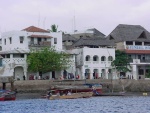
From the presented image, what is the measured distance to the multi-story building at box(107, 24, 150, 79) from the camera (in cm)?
11381

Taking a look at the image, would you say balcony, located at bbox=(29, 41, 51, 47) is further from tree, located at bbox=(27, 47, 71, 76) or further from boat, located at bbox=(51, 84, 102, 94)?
boat, located at bbox=(51, 84, 102, 94)

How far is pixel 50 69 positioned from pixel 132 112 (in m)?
43.4

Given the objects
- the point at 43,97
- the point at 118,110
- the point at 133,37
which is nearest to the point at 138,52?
the point at 133,37

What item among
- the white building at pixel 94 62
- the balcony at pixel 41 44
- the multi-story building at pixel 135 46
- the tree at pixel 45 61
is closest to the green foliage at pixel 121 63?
the white building at pixel 94 62

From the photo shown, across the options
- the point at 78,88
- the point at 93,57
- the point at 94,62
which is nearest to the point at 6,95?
the point at 78,88

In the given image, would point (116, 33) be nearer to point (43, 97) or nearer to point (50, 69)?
point (50, 69)

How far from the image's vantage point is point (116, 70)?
111 meters

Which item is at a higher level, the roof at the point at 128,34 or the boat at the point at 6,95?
the roof at the point at 128,34

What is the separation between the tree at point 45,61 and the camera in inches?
3963

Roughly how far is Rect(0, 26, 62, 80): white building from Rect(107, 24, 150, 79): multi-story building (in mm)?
14277

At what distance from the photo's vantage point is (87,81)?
99625 mm

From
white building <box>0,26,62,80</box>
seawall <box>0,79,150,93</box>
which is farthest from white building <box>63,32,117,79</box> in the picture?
seawall <box>0,79,150,93</box>

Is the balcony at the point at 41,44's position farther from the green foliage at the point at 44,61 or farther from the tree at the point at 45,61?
the green foliage at the point at 44,61

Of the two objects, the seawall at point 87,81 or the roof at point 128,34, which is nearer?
the seawall at point 87,81
